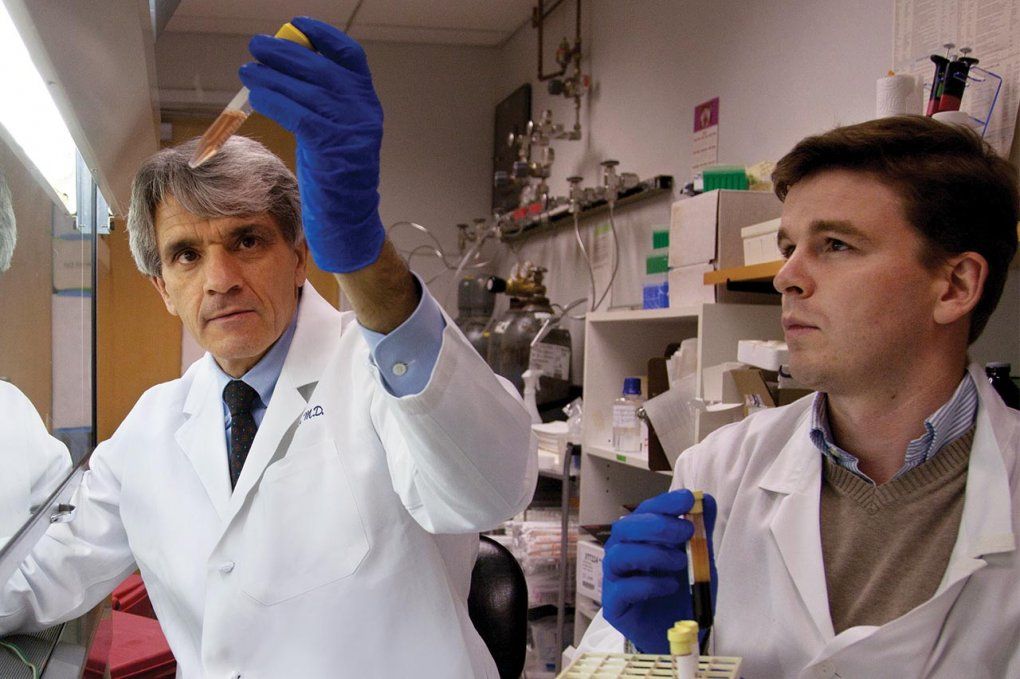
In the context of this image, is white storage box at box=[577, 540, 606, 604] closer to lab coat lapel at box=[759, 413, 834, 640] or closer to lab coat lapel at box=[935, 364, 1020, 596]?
lab coat lapel at box=[759, 413, 834, 640]

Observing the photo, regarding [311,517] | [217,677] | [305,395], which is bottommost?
[217,677]

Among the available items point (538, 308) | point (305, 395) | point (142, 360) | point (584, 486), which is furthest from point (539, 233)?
point (305, 395)

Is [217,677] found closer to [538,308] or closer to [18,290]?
[18,290]

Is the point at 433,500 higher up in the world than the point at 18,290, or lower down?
lower down

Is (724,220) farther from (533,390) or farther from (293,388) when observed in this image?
(533,390)

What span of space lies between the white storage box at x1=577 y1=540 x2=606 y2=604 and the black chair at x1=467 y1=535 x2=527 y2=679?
85 centimetres

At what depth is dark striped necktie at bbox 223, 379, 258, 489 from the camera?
1.35 metres

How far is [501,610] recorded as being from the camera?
153 cm

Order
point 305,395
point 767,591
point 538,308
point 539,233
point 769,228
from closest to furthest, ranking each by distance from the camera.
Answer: point 767,591 → point 305,395 → point 769,228 → point 538,308 → point 539,233

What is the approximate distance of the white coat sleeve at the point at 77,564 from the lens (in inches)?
48.9

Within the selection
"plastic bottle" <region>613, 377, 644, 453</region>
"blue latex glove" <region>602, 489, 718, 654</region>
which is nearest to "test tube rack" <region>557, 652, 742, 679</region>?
"blue latex glove" <region>602, 489, 718, 654</region>

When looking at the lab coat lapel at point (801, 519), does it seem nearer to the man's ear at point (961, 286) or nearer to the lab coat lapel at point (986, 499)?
the lab coat lapel at point (986, 499)

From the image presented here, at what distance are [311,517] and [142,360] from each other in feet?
11.4

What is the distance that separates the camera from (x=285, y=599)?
1.21 meters
